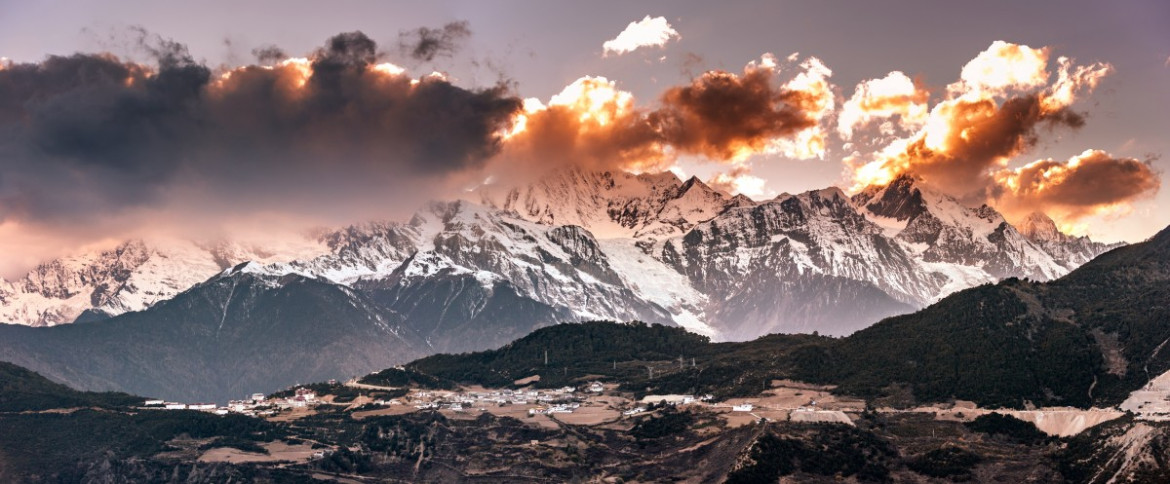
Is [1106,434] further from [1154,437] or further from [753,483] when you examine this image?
[753,483]

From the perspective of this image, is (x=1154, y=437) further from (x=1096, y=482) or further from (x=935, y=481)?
(x=935, y=481)

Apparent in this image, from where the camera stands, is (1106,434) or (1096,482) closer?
(1096,482)

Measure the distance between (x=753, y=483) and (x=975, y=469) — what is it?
32873 millimetres

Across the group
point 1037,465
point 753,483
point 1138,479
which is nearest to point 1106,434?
point 1037,465

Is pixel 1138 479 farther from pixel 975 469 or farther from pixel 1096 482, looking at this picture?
pixel 975 469

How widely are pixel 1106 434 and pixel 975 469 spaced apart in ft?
62.8

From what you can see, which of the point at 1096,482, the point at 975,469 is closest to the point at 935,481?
the point at 975,469

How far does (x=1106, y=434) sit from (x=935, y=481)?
25.2m

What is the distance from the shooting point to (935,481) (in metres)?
199

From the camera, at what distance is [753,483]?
656 feet

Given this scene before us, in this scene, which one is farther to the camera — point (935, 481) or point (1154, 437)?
point (935, 481)

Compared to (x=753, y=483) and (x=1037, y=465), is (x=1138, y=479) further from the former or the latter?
(x=753, y=483)

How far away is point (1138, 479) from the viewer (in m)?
173

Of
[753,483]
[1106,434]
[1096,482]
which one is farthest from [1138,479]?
[753,483]
